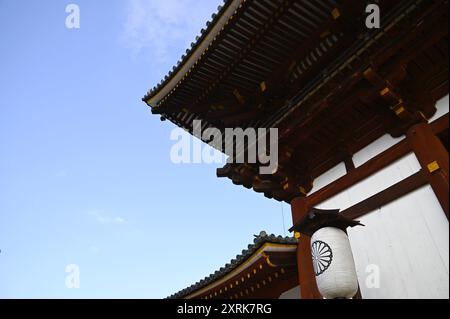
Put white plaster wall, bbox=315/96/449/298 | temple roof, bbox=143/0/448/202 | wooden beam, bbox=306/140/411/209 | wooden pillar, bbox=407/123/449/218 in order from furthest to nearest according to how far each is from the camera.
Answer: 1. wooden beam, bbox=306/140/411/209
2. temple roof, bbox=143/0/448/202
3. wooden pillar, bbox=407/123/449/218
4. white plaster wall, bbox=315/96/449/298

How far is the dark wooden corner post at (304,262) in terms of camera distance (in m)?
5.92

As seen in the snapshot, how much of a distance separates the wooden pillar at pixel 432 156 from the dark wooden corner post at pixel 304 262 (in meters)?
2.24

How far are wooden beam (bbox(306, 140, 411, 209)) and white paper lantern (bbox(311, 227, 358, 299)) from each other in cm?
126

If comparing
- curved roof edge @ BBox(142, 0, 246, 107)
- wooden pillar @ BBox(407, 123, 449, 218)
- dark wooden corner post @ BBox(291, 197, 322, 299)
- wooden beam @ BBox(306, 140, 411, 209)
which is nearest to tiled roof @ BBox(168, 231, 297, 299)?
dark wooden corner post @ BBox(291, 197, 322, 299)

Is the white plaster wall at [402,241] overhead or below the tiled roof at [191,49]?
below

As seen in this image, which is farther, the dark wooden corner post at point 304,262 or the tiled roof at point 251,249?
the tiled roof at point 251,249

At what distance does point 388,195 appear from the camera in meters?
5.30

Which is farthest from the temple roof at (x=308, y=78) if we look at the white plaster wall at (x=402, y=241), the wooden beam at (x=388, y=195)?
the wooden beam at (x=388, y=195)

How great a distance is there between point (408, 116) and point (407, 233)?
179 cm

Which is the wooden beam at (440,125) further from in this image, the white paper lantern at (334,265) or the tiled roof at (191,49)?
the tiled roof at (191,49)

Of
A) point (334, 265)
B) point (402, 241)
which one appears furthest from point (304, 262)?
point (402, 241)

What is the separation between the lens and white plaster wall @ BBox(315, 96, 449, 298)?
4.49 metres

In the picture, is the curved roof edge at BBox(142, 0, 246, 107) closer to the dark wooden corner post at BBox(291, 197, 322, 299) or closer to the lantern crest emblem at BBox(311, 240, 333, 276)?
the dark wooden corner post at BBox(291, 197, 322, 299)
